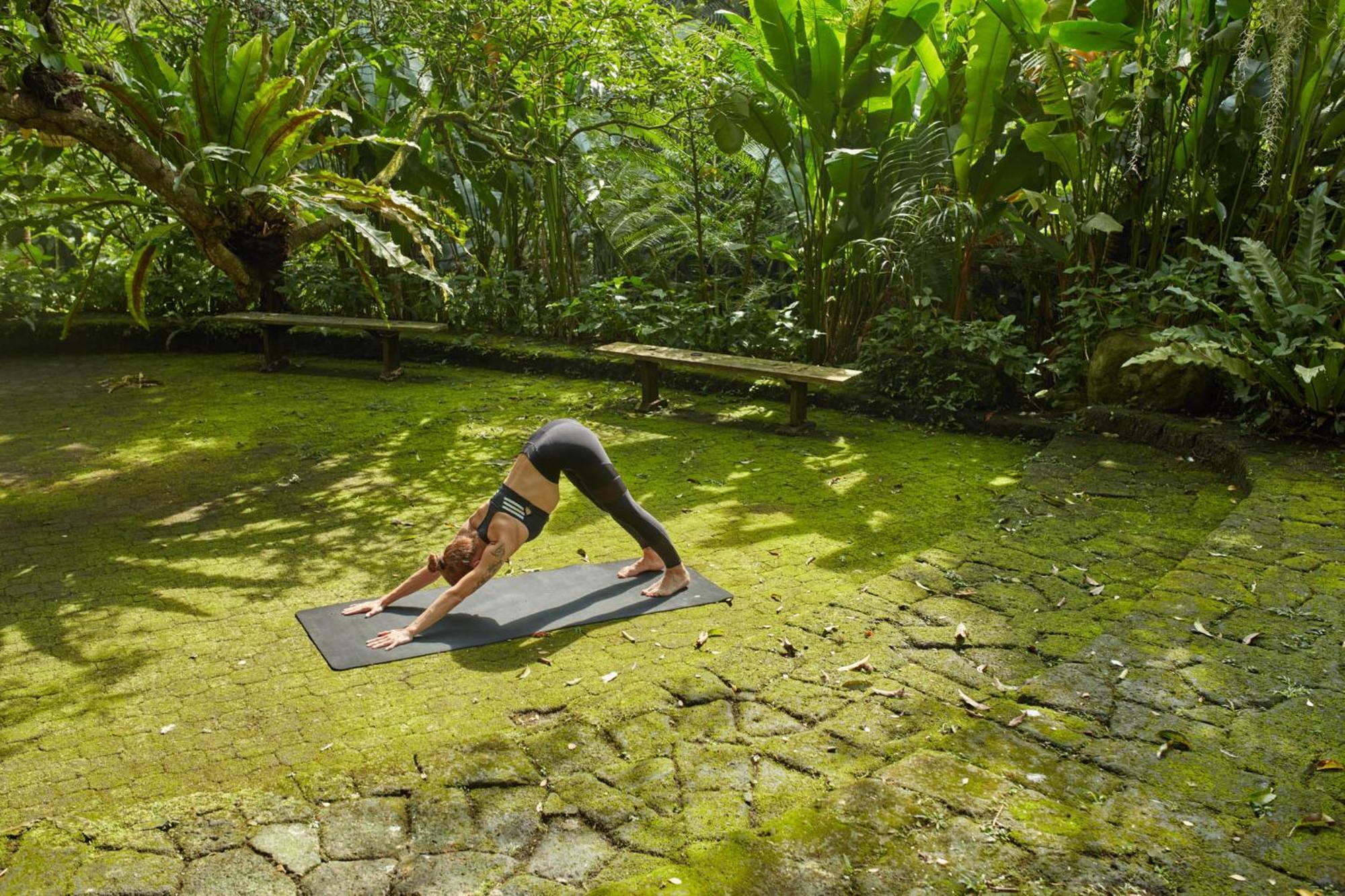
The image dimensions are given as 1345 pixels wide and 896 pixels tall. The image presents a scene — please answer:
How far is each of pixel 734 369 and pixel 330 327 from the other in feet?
12.5

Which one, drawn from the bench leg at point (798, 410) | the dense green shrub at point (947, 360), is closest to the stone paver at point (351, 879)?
the bench leg at point (798, 410)

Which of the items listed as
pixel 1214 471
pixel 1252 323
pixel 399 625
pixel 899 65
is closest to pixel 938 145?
pixel 899 65

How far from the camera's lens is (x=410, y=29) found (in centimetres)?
876

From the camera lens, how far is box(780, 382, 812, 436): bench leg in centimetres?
725

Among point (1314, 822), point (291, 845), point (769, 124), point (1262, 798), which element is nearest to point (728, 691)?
point (291, 845)

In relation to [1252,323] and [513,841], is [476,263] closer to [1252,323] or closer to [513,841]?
[1252,323]

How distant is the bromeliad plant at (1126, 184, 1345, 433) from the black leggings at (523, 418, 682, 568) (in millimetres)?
2784

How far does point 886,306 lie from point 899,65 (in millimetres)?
1710

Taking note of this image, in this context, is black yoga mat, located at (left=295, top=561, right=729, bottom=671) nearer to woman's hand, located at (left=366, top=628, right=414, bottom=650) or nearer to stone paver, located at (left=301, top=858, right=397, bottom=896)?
woman's hand, located at (left=366, top=628, right=414, bottom=650)

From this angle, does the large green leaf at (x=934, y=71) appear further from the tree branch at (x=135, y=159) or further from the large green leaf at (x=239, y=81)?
the tree branch at (x=135, y=159)

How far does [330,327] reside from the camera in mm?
9289

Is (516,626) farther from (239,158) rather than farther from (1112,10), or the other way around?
(1112,10)

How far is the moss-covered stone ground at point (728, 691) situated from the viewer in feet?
8.61

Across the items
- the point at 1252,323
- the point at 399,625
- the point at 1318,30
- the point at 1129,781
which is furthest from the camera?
the point at 1252,323
